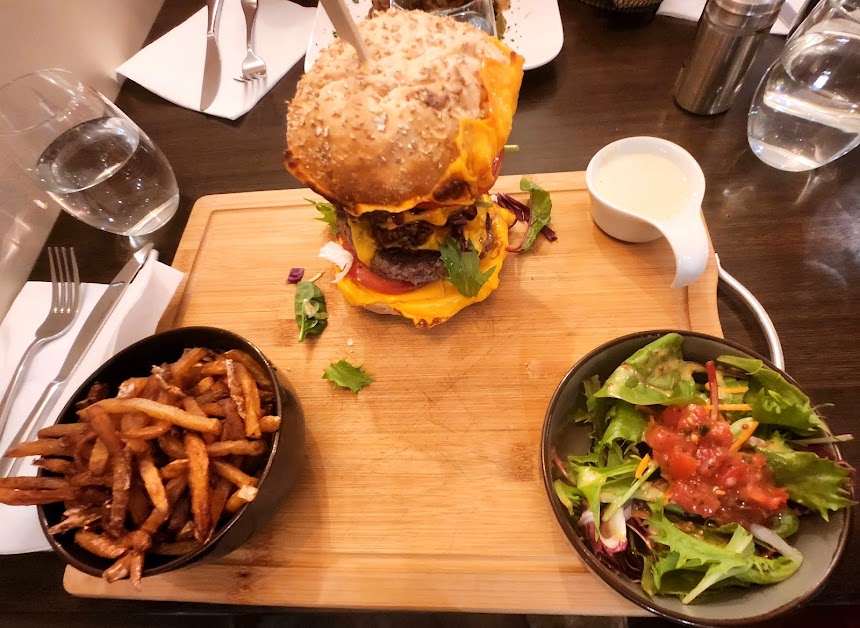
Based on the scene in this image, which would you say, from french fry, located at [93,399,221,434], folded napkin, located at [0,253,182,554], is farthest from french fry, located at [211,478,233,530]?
folded napkin, located at [0,253,182,554]

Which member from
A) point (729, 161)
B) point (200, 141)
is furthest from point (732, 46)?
point (200, 141)

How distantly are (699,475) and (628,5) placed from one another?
1.94m

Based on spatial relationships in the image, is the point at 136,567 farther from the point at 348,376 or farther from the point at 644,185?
the point at 644,185

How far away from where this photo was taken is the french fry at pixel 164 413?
1.06 metres

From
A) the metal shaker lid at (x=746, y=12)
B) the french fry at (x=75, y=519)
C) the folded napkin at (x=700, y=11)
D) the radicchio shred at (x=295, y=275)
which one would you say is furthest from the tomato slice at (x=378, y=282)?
the folded napkin at (x=700, y=11)

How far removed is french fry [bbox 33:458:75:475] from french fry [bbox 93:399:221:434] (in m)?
0.13

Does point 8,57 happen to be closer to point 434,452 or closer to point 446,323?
point 446,323

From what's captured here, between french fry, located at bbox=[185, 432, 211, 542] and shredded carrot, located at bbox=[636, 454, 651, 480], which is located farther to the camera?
shredded carrot, located at bbox=[636, 454, 651, 480]

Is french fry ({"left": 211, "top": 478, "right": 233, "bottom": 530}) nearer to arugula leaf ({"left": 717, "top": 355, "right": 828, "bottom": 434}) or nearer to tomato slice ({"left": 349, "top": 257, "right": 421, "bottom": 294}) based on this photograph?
tomato slice ({"left": 349, "top": 257, "right": 421, "bottom": 294})

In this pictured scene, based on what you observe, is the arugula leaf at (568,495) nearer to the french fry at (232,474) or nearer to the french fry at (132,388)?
the french fry at (232,474)

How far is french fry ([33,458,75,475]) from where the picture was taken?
42.5 inches

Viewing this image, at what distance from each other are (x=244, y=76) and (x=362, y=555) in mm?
1987

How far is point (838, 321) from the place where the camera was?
4.84 feet

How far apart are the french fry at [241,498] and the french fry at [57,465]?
0.33 metres
